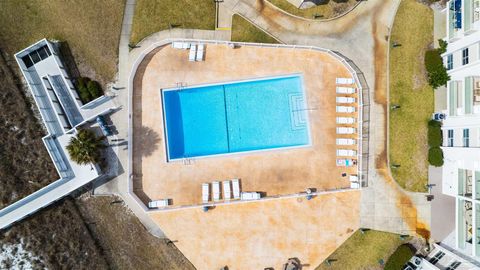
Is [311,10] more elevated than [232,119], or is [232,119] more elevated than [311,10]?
[311,10]

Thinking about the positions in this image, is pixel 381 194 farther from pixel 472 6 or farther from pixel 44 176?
pixel 44 176

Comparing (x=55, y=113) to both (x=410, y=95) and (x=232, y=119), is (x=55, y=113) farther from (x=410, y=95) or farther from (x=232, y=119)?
(x=410, y=95)

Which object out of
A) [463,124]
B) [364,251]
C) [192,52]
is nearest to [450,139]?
[463,124]

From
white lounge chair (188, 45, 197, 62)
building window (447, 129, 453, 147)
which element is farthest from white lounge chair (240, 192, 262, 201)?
building window (447, 129, 453, 147)

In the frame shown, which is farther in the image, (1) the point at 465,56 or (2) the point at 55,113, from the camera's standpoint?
(2) the point at 55,113

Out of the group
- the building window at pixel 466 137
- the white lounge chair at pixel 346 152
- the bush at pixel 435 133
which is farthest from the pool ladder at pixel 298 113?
the building window at pixel 466 137

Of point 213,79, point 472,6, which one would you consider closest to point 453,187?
point 472,6

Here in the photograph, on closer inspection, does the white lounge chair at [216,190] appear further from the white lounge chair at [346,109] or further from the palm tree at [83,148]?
the white lounge chair at [346,109]
